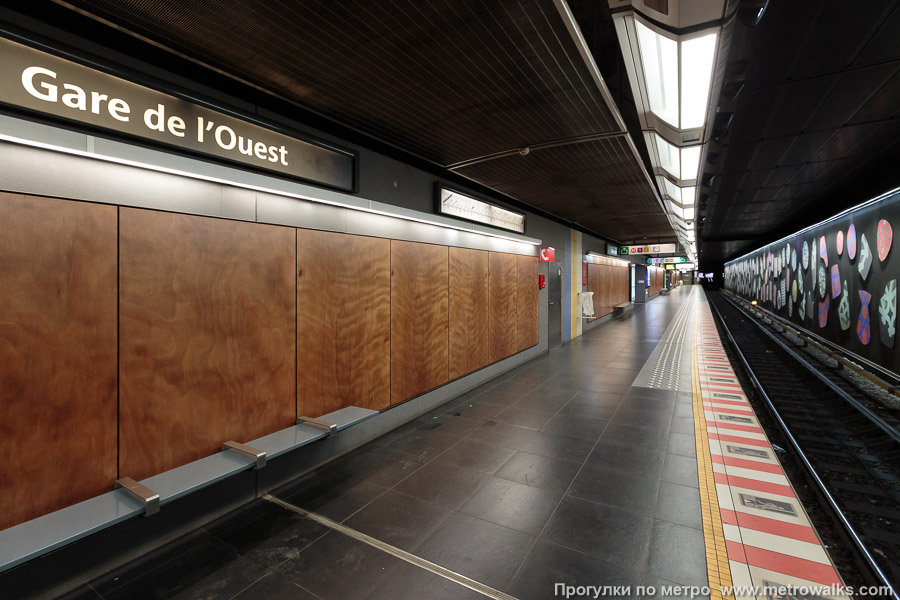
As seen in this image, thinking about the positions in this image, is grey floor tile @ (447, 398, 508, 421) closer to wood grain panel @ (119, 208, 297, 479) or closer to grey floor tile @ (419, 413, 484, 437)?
grey floor tile @ (419, 413, 484, 437)

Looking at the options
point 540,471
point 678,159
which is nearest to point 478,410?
point 540,471

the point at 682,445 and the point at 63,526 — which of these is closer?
the point at 63,526

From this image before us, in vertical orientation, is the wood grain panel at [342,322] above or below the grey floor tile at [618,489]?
above

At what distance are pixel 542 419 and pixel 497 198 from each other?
151 inches

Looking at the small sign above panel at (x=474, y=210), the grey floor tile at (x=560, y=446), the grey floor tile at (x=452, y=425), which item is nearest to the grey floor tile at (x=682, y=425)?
the grey floor tile at (x=560, y=446)

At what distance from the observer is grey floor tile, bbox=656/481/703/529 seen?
8.47ft

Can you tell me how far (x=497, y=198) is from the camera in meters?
6.51

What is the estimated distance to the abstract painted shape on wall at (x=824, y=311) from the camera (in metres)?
7.72

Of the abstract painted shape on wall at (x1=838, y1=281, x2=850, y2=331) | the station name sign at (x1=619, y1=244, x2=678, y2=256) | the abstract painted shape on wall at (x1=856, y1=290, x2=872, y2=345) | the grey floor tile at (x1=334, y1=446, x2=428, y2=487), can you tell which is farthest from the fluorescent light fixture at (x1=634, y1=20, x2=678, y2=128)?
the station name sign at (x1=619, y1=244, x2=678, y2=256)

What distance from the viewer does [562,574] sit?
2109 millimetres

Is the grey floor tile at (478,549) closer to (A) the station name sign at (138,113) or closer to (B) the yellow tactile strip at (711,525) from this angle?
(B) the yellow tactile strip at (711,525)

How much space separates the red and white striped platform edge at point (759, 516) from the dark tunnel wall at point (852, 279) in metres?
2.98

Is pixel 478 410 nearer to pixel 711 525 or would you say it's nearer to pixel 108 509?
pixel 711 525

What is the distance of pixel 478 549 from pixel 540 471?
116 centimetres
